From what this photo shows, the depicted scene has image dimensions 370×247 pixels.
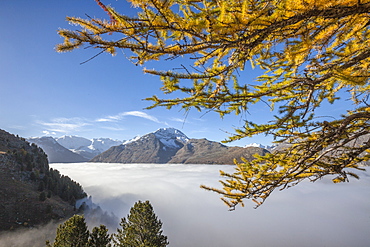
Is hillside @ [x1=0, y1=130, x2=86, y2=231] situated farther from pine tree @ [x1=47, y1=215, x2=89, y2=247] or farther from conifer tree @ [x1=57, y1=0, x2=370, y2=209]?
conifer tree @ [x1=57, y1=0, x2=370, y2=209]

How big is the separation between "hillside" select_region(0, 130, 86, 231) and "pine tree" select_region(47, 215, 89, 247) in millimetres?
62354

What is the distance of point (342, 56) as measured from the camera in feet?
9.18

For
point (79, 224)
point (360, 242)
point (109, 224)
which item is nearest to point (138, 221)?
point (79, 224)

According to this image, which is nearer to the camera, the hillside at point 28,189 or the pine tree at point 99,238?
the pine tree at point 99,238

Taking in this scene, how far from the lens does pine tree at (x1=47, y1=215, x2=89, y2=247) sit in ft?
45.9

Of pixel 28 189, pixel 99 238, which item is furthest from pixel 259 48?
pixel 28 189

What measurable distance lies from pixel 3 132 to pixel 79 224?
96498mm

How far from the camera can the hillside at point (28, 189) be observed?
2256 inches

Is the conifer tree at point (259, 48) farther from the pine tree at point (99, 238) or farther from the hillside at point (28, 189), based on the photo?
the hillside at point (28, 189)

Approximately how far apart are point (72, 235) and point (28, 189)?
68.5 meters

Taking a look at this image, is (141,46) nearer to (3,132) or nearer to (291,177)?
(291,177)

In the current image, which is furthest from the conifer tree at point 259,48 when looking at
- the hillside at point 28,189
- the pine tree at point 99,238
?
the hillside at point 28,189

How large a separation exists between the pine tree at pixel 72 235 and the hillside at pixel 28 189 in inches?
2455

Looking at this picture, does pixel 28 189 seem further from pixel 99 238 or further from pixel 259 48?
pixel 259 48
